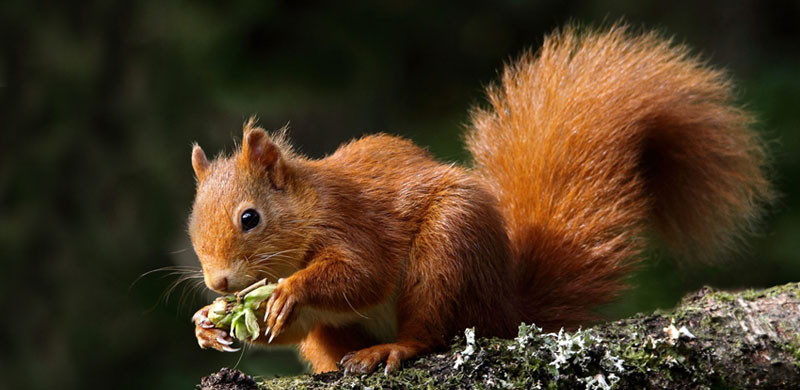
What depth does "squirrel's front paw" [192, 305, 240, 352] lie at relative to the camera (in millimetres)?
1822

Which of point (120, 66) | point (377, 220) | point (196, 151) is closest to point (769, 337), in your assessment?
point (377, 220)

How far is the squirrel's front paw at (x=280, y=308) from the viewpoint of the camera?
5.61 feet

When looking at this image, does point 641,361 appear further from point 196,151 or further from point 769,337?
point 196,151

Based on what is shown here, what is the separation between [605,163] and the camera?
224 centimetres

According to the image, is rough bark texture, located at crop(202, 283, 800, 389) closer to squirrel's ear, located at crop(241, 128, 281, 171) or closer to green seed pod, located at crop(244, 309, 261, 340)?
green seed pod, located at crop(244, 309, 261, 340)

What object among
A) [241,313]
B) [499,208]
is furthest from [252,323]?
[499,208]

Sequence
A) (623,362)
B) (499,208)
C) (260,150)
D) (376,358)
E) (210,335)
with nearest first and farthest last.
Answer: (623,362) → (376,358) → (210,335) → (260,150) → (499,208)

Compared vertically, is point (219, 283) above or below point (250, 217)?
below

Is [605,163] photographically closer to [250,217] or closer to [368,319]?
[368,319]

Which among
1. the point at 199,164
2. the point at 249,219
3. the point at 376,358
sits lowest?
the point at 376,358

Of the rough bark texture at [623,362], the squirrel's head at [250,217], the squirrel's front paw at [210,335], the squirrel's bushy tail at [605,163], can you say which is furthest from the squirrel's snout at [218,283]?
the squirrel's bushy tail at [605,163]

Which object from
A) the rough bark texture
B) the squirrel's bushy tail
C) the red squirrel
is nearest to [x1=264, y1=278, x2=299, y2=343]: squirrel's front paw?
the red squirrel

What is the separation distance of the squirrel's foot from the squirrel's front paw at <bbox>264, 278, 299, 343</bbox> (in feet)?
0.52

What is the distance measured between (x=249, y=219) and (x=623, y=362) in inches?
34.7
